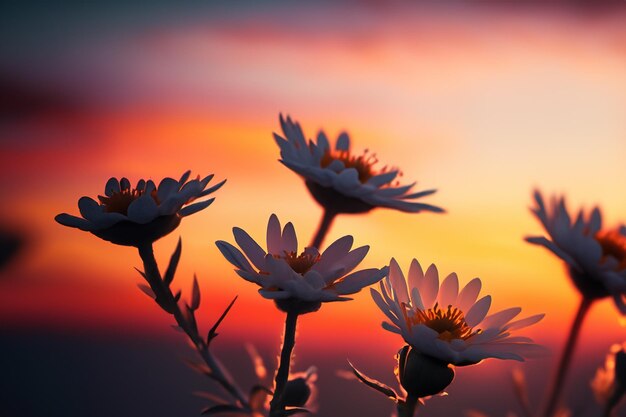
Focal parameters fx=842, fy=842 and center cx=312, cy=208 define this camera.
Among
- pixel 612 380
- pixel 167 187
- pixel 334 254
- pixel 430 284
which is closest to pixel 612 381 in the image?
pixel 612 380

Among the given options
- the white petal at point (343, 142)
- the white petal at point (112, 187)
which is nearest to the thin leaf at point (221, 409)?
the white petal at point (112, 187)

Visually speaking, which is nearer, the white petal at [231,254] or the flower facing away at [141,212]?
the white petal at [231,254]

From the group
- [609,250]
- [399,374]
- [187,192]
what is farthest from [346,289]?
[609,250]

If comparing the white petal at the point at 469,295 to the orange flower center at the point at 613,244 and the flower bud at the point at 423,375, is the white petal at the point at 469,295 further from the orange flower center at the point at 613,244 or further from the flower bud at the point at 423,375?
the orange flower center at the point at 613,244

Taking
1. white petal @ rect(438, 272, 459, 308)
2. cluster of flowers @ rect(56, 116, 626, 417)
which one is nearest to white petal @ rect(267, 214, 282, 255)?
cluster of flowers @ rect(56, 116, 626, 417)

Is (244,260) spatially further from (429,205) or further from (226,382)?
(429,205)

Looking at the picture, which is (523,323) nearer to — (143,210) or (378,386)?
(378,386)

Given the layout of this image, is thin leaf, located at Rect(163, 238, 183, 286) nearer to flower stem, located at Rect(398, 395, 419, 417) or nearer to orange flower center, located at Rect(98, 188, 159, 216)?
orange flower center, located at Rect(98, 188, 159, 216)
